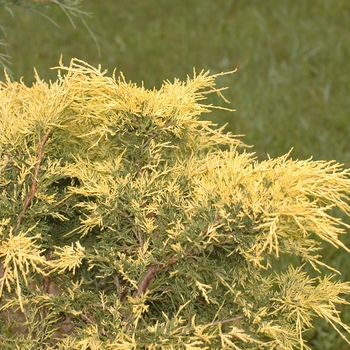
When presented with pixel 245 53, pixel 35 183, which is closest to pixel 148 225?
pixel 35 183

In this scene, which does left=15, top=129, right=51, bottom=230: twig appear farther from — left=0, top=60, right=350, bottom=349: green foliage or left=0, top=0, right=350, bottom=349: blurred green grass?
left=0, top=0, right=350, bottom=349: blurred green grass

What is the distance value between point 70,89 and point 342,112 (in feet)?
15.6

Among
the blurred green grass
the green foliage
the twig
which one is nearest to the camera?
the green foliage

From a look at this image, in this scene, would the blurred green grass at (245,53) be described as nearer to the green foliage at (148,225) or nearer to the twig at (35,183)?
the green foliage at (148,225)

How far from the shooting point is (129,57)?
7590mm

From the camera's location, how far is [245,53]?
745 cm

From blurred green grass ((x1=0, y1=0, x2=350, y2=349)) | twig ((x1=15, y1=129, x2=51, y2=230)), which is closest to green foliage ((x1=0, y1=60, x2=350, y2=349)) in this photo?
twig ((x1=15, y1=129, x2=51, y2=230))

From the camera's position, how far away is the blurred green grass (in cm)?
614

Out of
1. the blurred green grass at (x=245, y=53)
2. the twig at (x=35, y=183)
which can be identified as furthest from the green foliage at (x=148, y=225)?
the blurred green grass at (x=245, y=53)

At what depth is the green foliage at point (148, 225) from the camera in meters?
1.82

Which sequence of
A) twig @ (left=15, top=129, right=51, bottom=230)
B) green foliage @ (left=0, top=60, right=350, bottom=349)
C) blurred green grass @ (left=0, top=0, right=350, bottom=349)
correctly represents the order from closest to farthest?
green foliage @ (left=0, top=60, right=350, bottom=349)
twig @ (left=15, top=129, right=51, bottom=230)
blurred green grass @ (left=0, top=0, right=350, bottom=349)

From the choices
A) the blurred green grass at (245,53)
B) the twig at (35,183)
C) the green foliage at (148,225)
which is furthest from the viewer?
the blurred green grass at (245,53)

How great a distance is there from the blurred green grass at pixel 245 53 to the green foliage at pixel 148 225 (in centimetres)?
373

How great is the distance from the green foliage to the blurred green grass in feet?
12.2
